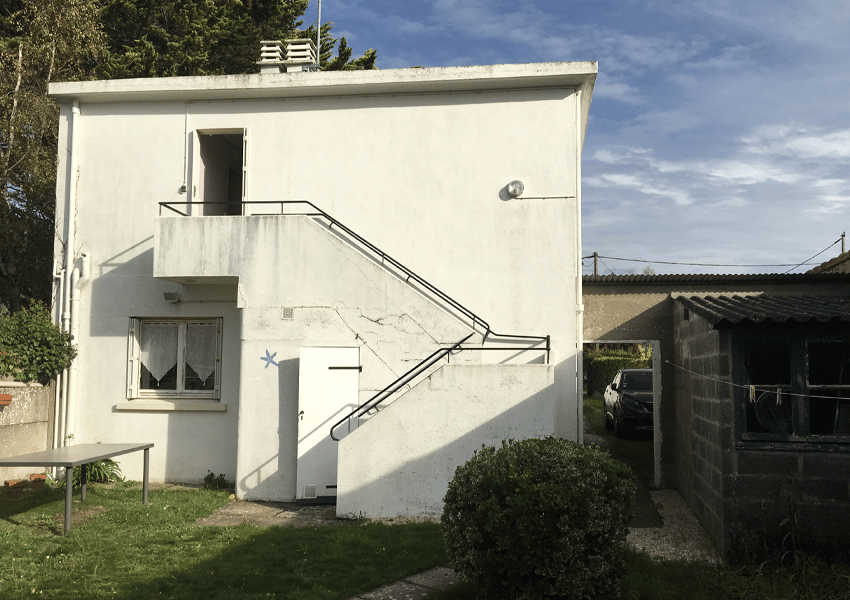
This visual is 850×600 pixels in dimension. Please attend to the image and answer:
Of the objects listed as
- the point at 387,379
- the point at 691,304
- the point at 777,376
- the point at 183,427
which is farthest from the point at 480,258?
the point at 183,427

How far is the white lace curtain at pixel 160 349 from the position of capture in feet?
36.6

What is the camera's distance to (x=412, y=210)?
429 inches

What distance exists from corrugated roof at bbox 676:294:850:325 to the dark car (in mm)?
5541

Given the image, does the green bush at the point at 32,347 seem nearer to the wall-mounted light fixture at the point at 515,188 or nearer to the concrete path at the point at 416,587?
the concrete path at the point at 416,587

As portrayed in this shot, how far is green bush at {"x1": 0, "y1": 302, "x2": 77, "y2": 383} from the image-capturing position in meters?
10.1

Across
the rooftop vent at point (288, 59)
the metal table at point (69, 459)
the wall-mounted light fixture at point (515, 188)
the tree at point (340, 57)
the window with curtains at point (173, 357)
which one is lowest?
the metal table at point (69, 459)

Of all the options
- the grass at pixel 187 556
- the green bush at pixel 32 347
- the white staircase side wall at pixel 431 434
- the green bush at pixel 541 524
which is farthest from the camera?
the green bush at pixel 32 347

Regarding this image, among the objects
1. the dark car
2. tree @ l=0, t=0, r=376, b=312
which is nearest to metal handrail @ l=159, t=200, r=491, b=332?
the dark car

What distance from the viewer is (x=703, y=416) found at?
8.38 metres

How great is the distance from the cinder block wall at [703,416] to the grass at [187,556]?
3.15 metres

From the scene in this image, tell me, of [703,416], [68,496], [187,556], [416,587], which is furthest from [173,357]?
→ [703,416]

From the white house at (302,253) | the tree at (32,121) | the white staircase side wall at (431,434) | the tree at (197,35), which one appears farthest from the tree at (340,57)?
the white staircase side wall at (431,434)

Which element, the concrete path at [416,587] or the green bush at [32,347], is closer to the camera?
the concrete path at [416,587]

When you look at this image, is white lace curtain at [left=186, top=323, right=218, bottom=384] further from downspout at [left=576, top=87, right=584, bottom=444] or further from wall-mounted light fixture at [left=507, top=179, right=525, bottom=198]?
downspout at [left=576, top=87, right=584, bottom=444]
